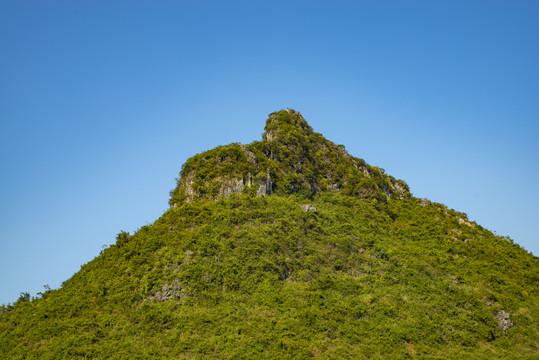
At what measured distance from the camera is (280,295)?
3791 cm

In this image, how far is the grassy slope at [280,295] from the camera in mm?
33750

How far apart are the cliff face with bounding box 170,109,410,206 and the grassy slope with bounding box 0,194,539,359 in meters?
3.04

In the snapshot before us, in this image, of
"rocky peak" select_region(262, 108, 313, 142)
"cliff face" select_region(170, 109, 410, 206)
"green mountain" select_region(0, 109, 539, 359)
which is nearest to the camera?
"green mountain" select_region(0, 109, 539, 359)

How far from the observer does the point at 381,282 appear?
4053 centimetres

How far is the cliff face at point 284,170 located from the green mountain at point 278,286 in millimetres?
237

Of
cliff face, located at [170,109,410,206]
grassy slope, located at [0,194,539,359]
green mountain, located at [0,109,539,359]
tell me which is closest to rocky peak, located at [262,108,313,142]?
cliff face, located at [170,109,410,206]

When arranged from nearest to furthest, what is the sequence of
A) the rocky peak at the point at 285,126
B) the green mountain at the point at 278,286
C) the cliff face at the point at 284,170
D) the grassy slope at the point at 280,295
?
the grassy slope at the point at 280,295 → the green mountain at the point at 278,286 → the cliff face at the point at 284,170 → the rocky peak at the point at 285,126

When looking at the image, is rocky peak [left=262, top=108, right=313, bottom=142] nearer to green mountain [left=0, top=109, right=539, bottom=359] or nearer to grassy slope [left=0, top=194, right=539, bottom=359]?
green mountain [left=0, top=109, right=539, bottom=359]

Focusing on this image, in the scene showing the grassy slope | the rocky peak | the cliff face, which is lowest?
the grassy slope

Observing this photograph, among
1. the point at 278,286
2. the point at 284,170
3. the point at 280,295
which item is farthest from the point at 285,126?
the point at 280,295

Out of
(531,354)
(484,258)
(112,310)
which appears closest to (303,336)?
(112,310)

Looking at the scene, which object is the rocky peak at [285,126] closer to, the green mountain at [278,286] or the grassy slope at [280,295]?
the green mountain at [278,286]

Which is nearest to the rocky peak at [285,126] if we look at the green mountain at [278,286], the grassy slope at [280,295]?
the green mountain at [278,286]

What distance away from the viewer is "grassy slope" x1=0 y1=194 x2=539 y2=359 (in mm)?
33750
